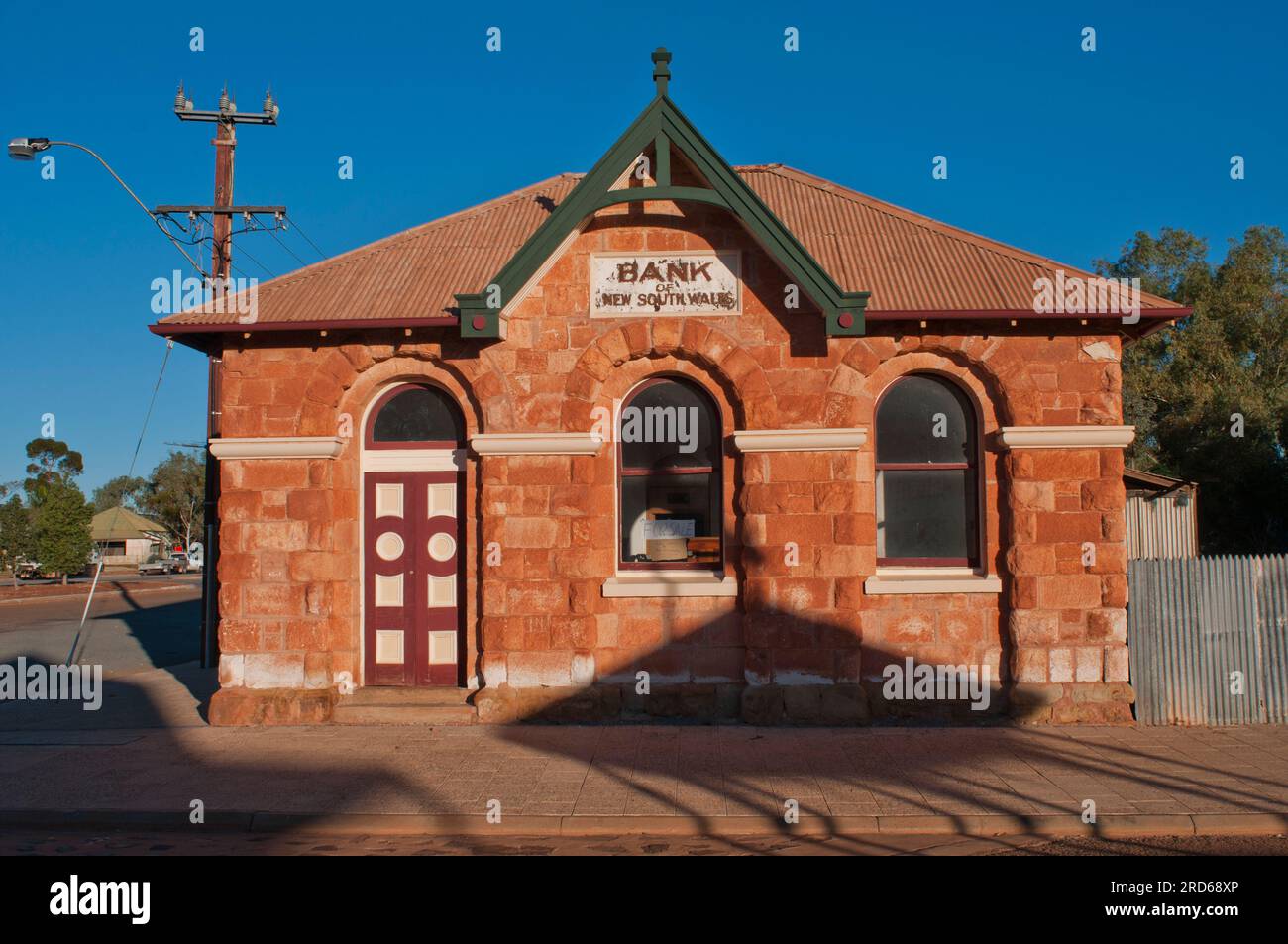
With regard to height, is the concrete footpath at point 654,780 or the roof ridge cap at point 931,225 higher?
the roof ridge cap at point 931,225

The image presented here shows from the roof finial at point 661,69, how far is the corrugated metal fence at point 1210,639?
7.26 metres

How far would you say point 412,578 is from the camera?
11.7 meters

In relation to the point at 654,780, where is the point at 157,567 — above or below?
above

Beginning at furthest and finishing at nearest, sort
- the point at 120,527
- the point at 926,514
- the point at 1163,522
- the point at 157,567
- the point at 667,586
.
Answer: the point at 120,527, the point at 157,567, the point at 1163,522, the point at 926,514, the point at 667,586

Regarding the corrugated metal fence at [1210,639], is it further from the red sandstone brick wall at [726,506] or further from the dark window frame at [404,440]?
the dark window frame at [404,440]

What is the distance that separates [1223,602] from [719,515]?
551cm

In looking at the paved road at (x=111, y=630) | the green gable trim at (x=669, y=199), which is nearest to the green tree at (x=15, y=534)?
the paved road at (x=111, y=630)

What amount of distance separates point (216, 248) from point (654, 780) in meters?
13.0

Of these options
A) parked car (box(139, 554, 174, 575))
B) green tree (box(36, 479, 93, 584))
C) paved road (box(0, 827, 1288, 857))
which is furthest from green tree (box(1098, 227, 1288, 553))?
parked car (box(139, 554, 174, 575))

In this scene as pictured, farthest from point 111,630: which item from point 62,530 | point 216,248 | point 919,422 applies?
point 919,422

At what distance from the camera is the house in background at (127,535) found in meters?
85.4

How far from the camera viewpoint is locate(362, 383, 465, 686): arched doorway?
11.7 metres

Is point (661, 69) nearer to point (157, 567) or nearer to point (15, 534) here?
point (15, 534)

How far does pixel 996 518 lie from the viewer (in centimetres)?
1101
